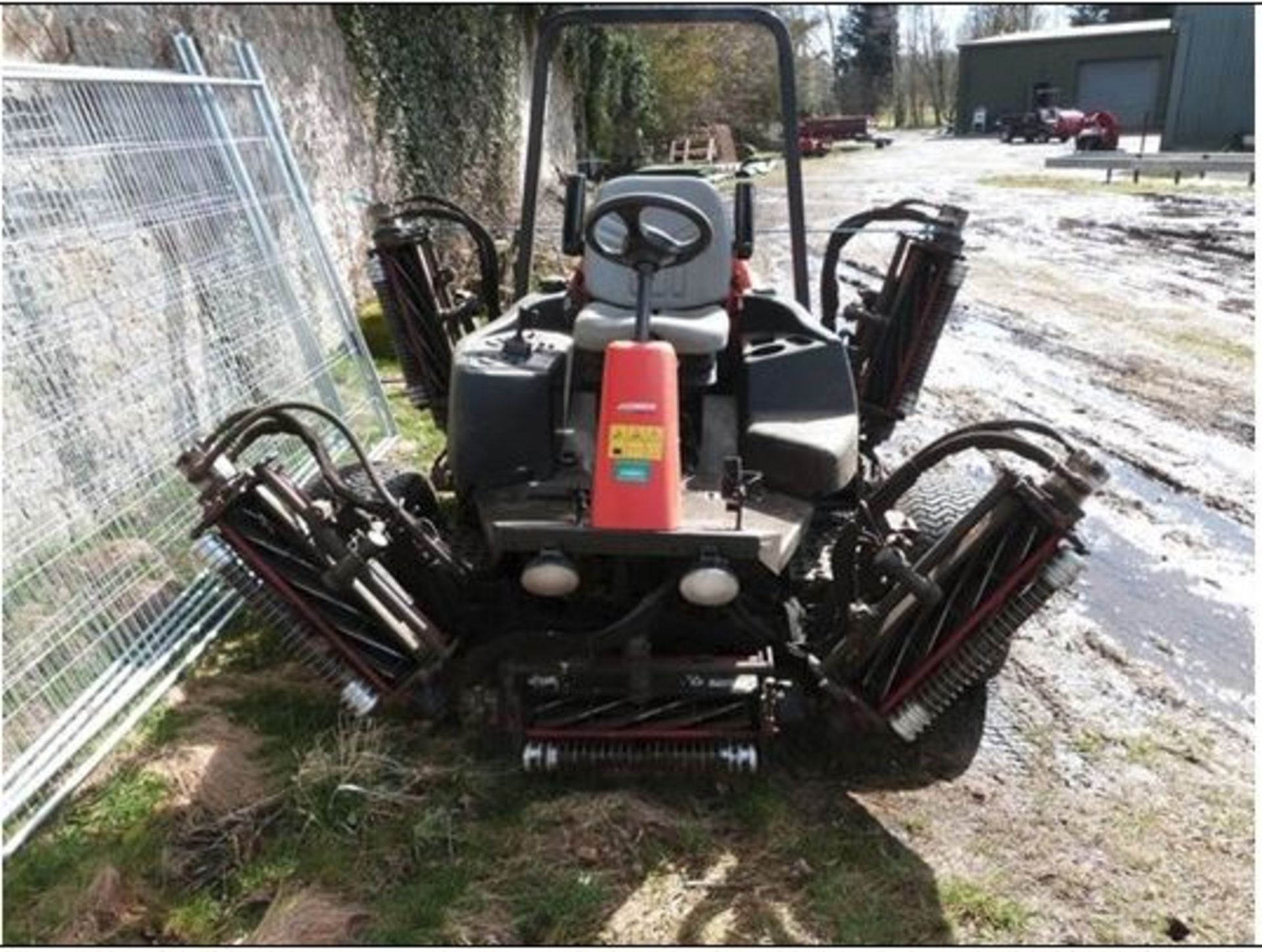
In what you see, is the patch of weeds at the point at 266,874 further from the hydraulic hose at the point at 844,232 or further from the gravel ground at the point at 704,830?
the hydraulic hose at the point at 844,232

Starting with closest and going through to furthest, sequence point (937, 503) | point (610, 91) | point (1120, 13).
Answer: point (937, 503), point (610, 91), point (1120, 13)

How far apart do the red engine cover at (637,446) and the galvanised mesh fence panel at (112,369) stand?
1.62 metres

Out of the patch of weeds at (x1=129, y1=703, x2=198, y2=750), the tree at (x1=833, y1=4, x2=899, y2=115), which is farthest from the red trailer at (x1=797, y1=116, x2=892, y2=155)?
the patch of weeds at (x1=129, y1=703, x2=198, y2=750)

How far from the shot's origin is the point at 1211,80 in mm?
22547

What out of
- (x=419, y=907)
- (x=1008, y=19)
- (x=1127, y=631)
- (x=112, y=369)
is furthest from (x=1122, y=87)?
(x=419, y=907)

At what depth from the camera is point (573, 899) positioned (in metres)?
2.55

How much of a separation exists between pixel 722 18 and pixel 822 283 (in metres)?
1.34

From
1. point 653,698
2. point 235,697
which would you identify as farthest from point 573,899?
point 235,697

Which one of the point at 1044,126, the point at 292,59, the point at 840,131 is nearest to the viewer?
the point at 292,59

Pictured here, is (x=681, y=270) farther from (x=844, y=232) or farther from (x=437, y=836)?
(x=437, y=836)

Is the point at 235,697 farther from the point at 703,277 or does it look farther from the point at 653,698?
the point at 703,277

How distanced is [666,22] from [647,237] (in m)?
1.20

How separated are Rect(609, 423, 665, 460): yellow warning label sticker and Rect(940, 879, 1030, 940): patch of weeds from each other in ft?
3.99

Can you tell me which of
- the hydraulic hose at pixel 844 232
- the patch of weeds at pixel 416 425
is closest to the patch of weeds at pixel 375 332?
the patch of weeds at pixel 416 425
